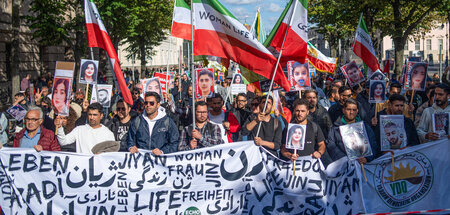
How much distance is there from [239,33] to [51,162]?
277 cm

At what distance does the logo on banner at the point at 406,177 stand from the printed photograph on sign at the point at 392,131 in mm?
171

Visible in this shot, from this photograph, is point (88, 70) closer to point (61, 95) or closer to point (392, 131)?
point (61, 95)

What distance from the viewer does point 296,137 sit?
5430 millimetres

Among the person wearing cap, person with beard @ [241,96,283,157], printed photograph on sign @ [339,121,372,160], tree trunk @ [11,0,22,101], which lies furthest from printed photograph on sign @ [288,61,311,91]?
tree trunk @ [11,0,22,101]

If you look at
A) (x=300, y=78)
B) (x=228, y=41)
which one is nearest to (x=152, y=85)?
(x=300, y=78)

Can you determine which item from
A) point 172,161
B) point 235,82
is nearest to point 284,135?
point 172,161

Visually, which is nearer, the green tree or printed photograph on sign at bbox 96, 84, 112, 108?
printed photograph on sign at bbox 96, 84, 112, 108

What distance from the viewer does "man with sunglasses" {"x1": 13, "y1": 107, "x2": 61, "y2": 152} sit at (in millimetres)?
5676

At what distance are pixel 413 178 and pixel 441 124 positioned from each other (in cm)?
72

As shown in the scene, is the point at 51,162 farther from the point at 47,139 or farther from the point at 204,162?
the point at 204,162

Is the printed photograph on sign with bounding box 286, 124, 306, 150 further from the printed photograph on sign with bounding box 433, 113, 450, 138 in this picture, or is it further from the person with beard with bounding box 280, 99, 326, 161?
the printed photograph on sign with bounding box 433, 113, 450, 138

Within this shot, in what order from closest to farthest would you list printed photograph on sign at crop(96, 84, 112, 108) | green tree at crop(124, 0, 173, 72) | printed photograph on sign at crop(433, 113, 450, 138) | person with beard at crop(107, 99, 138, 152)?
printed photograph on sign at crop(433, 113, 450, 138), person with beard at crop(107, 99, 138, 152), printed photograph on sign at crop(96, 84, 112, 108), green tree at crop(124, 0, 173, 72)

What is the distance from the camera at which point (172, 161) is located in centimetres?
558

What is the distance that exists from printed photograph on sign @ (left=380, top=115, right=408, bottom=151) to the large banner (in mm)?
348
